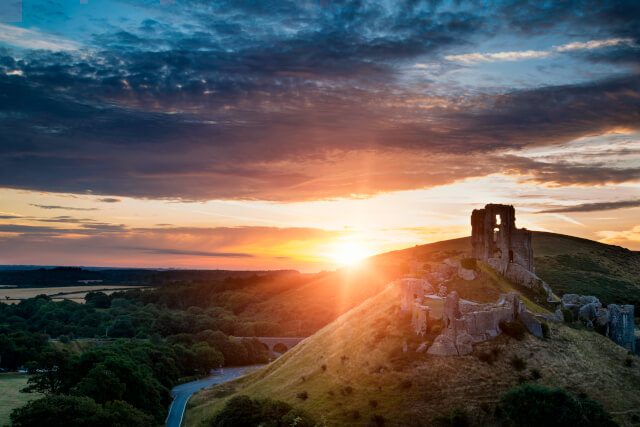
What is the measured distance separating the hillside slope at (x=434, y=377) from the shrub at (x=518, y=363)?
0.32 metres

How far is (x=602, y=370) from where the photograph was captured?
59562 mm

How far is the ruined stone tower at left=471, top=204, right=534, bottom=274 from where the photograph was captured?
87375mm

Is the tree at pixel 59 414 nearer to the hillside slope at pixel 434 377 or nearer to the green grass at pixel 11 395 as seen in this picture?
the green grass at pixel 11 395

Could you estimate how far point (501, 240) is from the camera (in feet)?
289

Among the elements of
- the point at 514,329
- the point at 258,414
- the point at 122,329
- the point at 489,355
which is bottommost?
the point at 122,329

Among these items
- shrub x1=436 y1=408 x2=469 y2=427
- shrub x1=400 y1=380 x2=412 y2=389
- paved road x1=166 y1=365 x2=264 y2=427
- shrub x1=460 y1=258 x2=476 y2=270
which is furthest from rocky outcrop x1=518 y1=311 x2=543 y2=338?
paved road x1=166 y1=365 x2=264 y2=427

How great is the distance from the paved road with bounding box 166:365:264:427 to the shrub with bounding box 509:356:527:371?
151 ft

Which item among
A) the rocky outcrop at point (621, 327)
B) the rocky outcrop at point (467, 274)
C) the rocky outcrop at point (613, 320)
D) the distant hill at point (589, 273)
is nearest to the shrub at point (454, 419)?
the rocky outcrop at point (467, 274)

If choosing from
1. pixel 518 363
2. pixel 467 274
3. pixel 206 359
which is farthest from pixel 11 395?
pixel 518 363

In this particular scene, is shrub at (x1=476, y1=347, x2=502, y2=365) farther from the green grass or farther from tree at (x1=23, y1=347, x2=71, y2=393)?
the green grass

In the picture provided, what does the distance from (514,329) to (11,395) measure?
76.7 m

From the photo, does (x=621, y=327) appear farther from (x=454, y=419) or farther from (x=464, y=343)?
(x=454, y=419)

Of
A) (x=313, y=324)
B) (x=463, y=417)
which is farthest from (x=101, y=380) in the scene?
(x=313, y=324)

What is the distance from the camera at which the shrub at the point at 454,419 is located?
161ft
